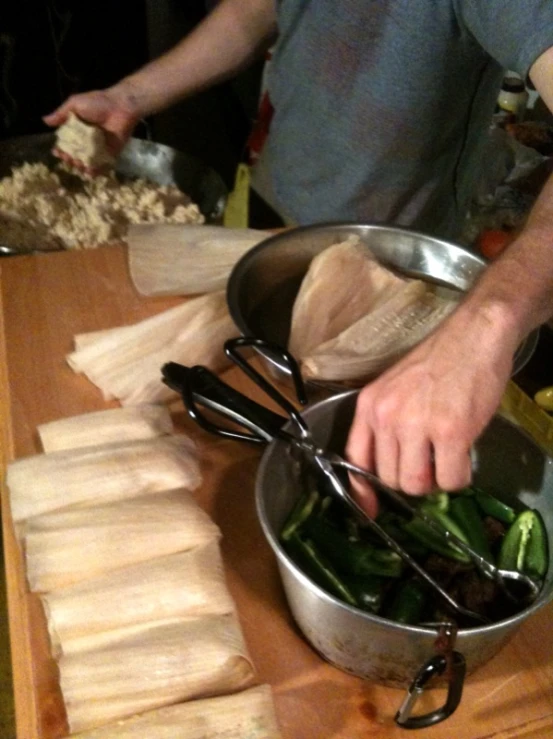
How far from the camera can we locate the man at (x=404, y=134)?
47 centimetres

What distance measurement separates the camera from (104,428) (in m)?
0.63

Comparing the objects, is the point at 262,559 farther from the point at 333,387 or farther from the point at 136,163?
the point at 136,163

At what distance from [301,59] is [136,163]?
36 centimetres

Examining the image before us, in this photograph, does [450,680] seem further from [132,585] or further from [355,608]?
[132,585]

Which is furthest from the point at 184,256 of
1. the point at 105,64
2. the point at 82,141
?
the point at 105,64

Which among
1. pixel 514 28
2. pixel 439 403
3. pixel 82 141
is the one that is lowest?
pixel 82 141

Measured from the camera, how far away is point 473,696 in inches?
19.5

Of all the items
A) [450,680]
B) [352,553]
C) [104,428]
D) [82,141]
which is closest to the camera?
[450,680]

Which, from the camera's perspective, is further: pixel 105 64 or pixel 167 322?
pixel 105 64

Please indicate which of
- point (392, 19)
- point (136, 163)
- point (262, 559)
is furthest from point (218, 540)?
point (136, 163)

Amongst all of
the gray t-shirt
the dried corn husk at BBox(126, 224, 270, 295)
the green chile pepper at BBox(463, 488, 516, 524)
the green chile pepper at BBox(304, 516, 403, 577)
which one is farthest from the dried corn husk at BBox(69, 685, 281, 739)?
the gray t-shirt

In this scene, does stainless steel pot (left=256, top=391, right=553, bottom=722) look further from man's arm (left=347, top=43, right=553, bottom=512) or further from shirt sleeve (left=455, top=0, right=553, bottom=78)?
shirt sleeve (left=455, top=0, right=553, bottom=78)

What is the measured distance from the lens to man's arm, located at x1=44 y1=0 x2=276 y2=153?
962 mm

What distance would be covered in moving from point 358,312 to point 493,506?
0.25m
